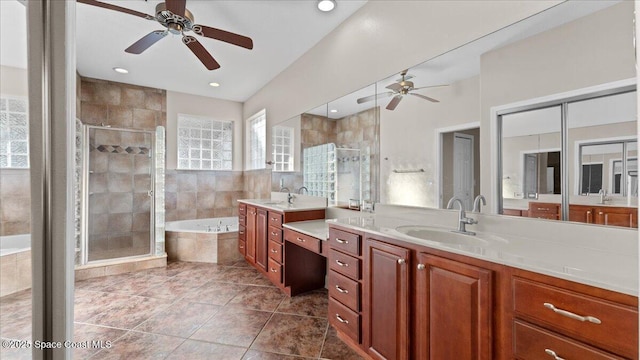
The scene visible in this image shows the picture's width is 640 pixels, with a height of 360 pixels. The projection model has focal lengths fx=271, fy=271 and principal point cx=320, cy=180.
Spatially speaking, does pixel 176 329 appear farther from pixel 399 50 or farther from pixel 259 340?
pixel 399 50

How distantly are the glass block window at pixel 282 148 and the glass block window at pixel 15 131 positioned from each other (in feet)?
9.72

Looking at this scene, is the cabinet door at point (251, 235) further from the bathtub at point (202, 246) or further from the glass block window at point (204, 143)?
the glass block window at point (204, 143)

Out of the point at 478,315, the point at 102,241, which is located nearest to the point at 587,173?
the point at 478,315

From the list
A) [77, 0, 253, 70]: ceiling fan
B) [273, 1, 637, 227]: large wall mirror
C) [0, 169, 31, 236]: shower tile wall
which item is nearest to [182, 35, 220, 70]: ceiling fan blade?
[77, 0, 253, 70]: ceiling fan

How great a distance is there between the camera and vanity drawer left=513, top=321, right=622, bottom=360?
91 cm

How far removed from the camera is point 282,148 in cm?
381

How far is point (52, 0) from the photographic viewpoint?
62 cm

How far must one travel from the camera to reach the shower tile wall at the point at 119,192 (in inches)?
152

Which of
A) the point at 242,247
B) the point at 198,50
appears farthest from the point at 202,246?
the point at 198,50

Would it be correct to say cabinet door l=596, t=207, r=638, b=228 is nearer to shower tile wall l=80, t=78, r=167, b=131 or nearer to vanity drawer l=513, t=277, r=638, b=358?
vanity drawer l=513, t=277, r=638, b=358

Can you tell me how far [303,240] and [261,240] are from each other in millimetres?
1021

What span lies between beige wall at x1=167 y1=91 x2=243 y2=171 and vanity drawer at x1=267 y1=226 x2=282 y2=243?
2698 millimetres

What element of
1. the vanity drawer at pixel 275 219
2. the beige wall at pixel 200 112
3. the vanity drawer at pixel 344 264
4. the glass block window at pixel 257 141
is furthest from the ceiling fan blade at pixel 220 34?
the beige wall at pixel 200 112

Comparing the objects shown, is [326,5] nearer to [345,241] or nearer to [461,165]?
[461,165]
